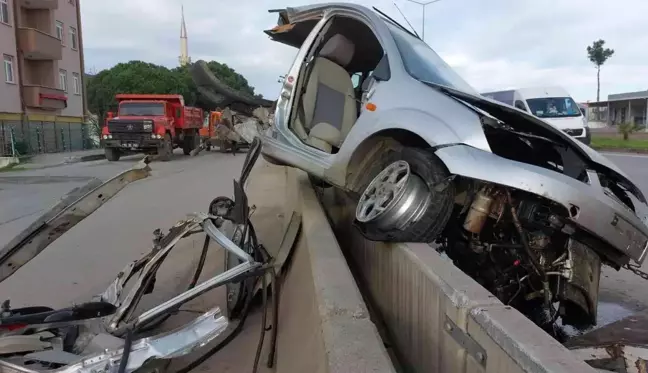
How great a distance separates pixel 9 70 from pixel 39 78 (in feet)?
14.0

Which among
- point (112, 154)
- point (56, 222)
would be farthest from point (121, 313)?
point (112, 154)

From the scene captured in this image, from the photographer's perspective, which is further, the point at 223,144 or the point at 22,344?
the point at 223,144

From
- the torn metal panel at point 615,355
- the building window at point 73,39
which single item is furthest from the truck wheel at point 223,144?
the torn metal panel at point 615,355

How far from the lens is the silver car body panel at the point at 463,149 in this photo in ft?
10.8

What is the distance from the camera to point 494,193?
3.65 metres

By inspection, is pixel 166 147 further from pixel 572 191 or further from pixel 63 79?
pixel 572 191

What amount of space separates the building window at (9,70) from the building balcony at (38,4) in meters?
4.00

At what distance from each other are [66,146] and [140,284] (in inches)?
1364

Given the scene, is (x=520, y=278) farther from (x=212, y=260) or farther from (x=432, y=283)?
(x=212, y=260)

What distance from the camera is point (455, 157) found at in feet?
11.8

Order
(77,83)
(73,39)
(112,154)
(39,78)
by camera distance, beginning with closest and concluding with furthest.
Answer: (112,154) → (39,78) → (77,83) → (73,39)

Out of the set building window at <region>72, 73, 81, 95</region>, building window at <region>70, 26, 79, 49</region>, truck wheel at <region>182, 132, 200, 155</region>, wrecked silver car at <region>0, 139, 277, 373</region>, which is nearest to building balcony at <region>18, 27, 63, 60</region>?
building window at <region>72, 73, 81, 95</region>

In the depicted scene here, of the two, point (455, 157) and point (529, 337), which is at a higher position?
point (455, 157)


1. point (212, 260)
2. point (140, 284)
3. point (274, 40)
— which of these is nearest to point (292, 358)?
point (140, 284)
